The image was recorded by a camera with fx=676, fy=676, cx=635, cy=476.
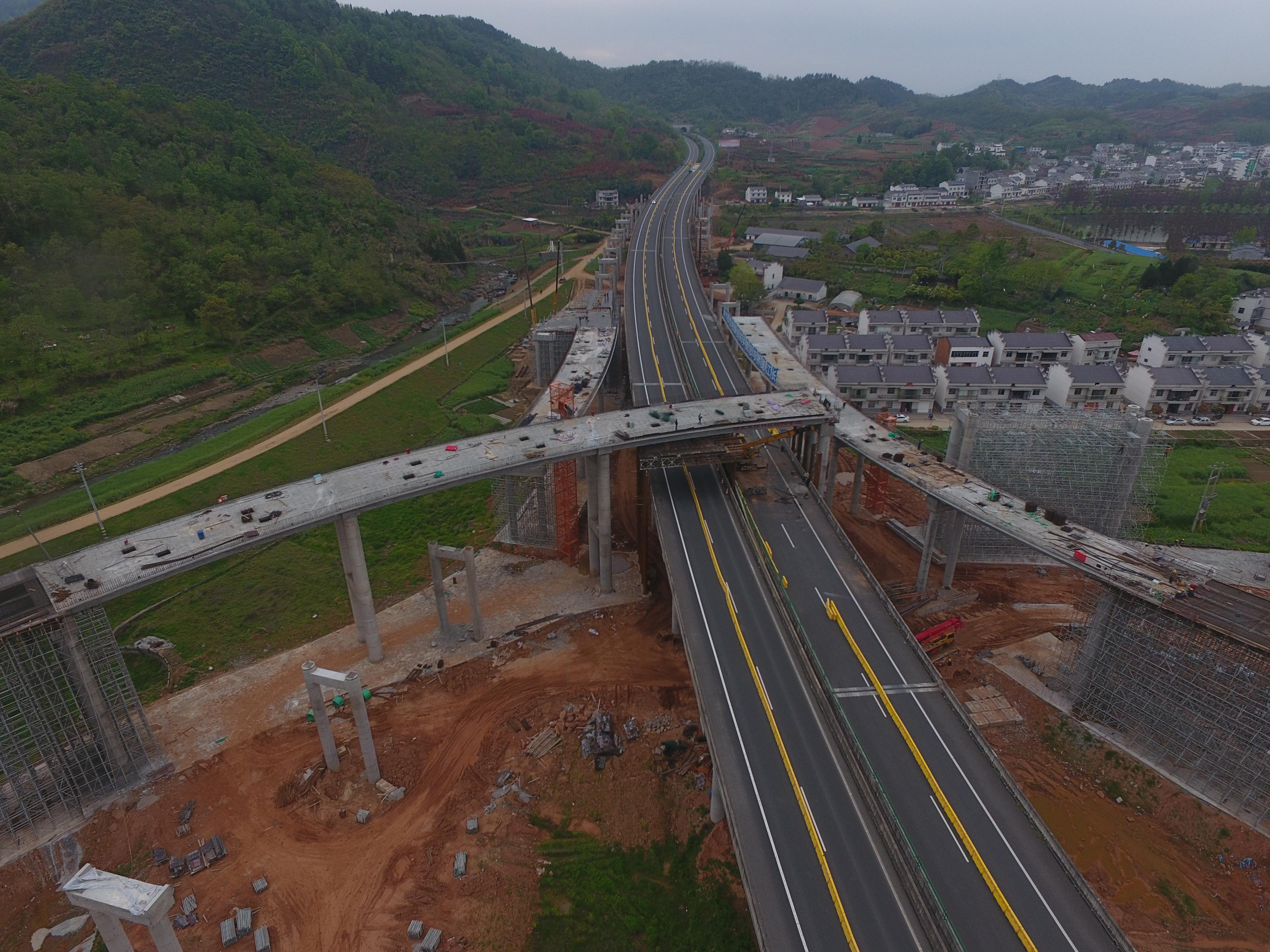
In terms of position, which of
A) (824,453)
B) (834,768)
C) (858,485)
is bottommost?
(858,485)

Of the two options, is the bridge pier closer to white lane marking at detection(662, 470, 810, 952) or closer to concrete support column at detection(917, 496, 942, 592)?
white lane marking at detection(662, 470, 810, 952)

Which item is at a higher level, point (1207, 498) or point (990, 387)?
point (990, 387)

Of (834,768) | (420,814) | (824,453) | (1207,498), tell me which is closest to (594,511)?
(824,453)

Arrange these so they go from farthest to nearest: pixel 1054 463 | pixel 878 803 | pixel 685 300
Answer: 1. pixel 685 300
2. pixel 1054 463
3. pixel 878 803

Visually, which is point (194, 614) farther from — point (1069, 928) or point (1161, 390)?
point (1161, 390)

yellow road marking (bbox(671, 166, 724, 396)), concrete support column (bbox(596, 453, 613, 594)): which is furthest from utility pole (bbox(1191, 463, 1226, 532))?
concrete support column (bbox(596, 453, 613, 594))

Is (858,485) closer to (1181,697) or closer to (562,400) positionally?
(562,400)
